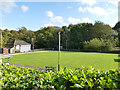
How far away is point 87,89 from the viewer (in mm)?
1529

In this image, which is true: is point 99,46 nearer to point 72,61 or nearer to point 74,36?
point 74,36

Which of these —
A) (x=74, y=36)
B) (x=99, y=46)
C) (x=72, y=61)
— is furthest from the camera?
(x=74, y=36)

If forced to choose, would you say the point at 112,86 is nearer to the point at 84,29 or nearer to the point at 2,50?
the point at 2,50

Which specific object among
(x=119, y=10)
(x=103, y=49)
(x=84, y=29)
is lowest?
(x=103, y=49)

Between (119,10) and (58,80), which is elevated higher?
(119,10)

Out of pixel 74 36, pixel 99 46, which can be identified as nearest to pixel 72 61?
pixel 99 46

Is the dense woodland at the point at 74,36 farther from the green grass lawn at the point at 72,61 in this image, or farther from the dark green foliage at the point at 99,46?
the green grass lawn at the point at 72,61

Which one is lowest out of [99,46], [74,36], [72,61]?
[72,61]

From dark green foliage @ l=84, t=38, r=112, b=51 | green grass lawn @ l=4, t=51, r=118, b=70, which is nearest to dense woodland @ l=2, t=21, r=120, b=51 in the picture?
dark green foliage @ l=84, t=38, r=112, b=51

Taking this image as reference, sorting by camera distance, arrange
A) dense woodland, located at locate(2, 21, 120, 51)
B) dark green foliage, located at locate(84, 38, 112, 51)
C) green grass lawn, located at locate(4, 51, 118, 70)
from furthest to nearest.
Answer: dense woodland, located at locate(2, 21, 120, 51)
dark green foliage, located at locate(84, 38, 112, 51)
green grass lawn, located at locate(4, 51, 118, 70)

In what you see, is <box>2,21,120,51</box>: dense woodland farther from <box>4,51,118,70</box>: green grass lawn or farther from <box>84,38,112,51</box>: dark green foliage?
<box>4,51,118,70</box>: green grass lawn

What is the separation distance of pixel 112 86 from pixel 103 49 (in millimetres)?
24585

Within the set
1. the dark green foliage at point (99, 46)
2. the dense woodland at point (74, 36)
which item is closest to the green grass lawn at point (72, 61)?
the dark green foliage at point (99, 46)

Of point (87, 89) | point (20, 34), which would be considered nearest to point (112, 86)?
point (87, 89)
